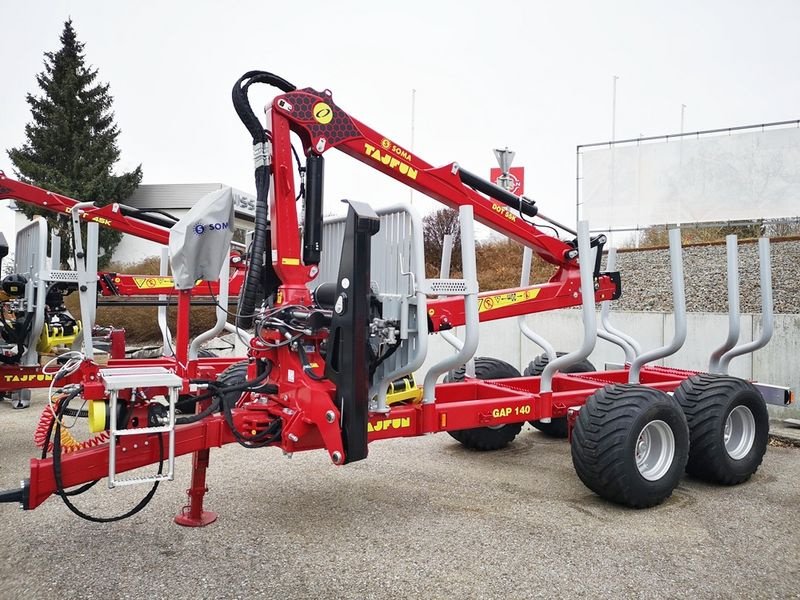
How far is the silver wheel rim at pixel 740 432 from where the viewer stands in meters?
5.85

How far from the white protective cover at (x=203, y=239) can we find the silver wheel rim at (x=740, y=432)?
451 centimetres

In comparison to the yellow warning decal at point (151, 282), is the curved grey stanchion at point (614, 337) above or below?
below

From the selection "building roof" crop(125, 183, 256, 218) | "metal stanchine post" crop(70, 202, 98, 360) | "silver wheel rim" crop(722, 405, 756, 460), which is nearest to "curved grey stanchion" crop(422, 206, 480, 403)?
"silver wheel rim" crop(722, 405, 756, 460)

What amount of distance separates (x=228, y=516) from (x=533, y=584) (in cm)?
217

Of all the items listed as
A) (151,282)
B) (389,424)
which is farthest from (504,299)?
(151,282)

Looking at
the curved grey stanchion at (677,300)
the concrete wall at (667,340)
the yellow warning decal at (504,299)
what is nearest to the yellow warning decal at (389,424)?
the yellow warning decal at (504,299)

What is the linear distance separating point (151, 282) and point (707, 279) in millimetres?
8815

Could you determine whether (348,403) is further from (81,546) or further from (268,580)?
(81,546)

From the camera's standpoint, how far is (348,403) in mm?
3867

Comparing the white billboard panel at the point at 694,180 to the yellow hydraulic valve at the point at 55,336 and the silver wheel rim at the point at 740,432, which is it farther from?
the yellow hydraulic valve at the point at 55,336

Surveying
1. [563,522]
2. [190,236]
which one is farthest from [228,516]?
[563,522]

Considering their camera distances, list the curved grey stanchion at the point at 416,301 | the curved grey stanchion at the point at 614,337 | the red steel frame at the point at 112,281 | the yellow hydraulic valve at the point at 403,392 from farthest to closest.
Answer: the red steel frame at the point at 112,281 < the curved grey stanchion at the point at 614,337 < the yellow hydraulic valve at the point at 403,392 < the curved grey stanchion at the point at 416,301

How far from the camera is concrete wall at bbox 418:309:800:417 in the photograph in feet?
25.6

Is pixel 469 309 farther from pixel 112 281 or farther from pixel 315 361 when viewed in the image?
pixel 112 281
